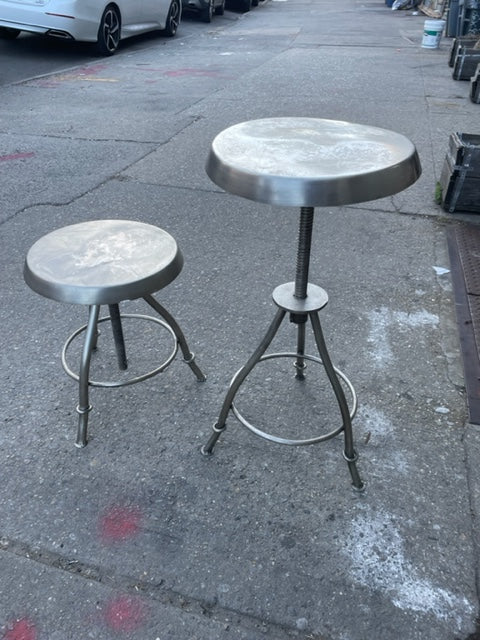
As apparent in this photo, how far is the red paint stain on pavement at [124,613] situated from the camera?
5.15 ft

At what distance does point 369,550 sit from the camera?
1.77 m

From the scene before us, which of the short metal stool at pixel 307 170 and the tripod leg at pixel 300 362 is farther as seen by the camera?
the tripod leg at pixel 300 362

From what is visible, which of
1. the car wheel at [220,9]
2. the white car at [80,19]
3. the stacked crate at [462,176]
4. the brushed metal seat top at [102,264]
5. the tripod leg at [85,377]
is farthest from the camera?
the car wheel at [220,9]

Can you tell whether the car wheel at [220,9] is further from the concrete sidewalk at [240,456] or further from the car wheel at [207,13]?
the concrete sidewalk at [240,456]

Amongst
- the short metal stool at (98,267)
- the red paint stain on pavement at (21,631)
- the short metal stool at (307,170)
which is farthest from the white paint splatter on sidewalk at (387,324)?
the red paint stain on pavement at (21,631)

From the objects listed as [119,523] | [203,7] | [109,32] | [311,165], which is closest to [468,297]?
[311,165]

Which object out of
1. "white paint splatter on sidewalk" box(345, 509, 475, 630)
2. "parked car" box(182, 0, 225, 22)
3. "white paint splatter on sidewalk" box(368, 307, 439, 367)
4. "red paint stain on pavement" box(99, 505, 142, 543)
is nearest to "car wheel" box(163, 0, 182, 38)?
"parked car" box(182, 0, 225, 22)

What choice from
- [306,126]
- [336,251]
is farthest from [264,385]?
[336,251]

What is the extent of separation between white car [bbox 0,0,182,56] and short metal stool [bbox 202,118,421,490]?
7766mm

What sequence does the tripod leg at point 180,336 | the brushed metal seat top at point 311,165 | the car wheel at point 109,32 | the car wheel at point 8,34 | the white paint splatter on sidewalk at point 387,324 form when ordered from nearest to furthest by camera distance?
1. the brushed metal seat top at point 311,165
2. the tripod leg at point 180,336
3. the white paint splatter on sidewalk at point 387,324
4. the car wheel at point 109,32
5. the car wheel at point 8,34

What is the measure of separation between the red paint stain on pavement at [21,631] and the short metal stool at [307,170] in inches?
35.4

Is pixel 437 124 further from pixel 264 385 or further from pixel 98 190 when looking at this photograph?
pixel 264 385

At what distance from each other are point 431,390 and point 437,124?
15.2 feet

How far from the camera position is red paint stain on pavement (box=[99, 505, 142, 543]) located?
1.81m
